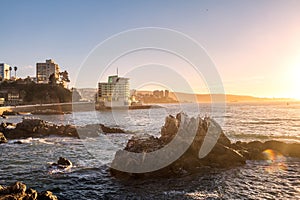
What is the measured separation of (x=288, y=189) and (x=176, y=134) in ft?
37.0

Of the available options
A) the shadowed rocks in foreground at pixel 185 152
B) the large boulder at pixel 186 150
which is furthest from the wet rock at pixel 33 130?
the shadowed rocks in foreground at pixel 185 152

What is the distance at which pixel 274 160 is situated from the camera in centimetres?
2648

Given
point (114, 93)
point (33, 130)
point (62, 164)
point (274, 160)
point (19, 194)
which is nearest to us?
point (19, 194)

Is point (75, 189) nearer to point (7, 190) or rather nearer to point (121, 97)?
point (7, 190)

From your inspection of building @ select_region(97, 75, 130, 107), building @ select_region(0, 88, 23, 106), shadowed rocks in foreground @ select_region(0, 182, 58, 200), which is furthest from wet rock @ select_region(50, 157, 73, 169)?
building @ select_region(0, 88, 23, 106)

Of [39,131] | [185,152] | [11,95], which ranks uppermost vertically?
[11,95]

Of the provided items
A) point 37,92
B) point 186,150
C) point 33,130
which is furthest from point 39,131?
point 37,92

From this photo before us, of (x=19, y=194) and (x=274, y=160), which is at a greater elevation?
(x=19, y=194)

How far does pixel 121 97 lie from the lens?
180 m

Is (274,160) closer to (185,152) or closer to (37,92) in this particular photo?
(185,152)

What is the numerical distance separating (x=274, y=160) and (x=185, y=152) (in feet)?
35.0

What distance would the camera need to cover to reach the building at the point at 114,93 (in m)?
164

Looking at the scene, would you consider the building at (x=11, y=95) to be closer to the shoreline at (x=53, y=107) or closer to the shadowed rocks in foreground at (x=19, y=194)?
the shoreline at (x=53, y=107)


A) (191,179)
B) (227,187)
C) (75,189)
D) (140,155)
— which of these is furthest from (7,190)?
(227,187)
